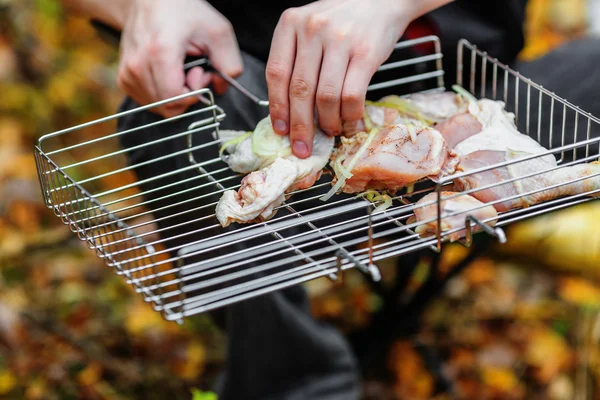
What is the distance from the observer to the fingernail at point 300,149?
129cm

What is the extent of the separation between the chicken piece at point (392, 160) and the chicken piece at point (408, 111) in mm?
96

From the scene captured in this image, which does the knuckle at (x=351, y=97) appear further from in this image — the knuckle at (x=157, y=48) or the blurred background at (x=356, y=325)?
the blurred background at (x=356, y=325)

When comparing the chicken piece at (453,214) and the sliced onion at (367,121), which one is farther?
the sliced onion at (367,121)

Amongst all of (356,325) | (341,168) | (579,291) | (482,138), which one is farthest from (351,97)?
(579,291)

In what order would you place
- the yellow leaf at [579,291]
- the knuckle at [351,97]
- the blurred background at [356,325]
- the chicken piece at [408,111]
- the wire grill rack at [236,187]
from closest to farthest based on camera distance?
1. the wire grill rack at [236,187]
2. the knuckle at [351,97]
3. the chicken piece at [408,111]
4. the blurred background at [356,325]
5. the yellow leaf at [579,291]

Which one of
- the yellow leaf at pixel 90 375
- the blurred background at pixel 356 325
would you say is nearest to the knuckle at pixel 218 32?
the blurred background at pixel 356 325

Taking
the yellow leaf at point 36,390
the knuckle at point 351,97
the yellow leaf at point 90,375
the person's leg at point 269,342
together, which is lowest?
the yellow leaf at point 90,375

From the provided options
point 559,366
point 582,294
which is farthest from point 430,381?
point 582,294

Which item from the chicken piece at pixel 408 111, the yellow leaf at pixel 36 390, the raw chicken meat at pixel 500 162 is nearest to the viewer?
the raw chicken meat at pixel 500 162

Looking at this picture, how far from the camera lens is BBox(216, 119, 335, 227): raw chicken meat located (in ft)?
3.80

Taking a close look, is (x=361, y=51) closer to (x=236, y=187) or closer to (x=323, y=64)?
(x=323, y=64)

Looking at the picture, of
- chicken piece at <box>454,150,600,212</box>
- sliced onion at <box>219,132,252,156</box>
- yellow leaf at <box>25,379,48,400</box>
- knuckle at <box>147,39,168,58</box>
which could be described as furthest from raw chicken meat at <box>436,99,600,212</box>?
yellow leaf at <box>25,379,48,400</box>

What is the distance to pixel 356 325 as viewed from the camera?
2.43 metres

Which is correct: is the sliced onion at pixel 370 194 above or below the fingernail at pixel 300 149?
below
